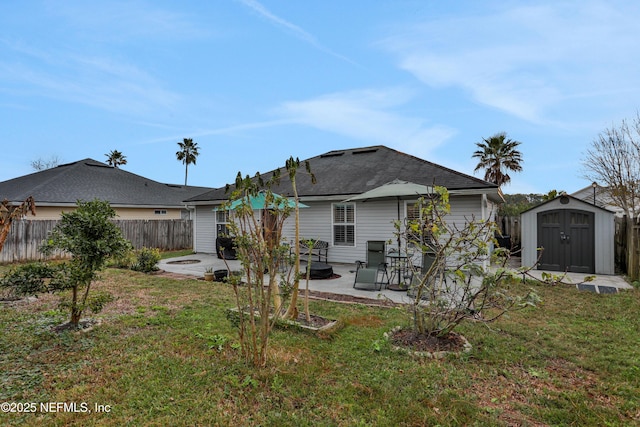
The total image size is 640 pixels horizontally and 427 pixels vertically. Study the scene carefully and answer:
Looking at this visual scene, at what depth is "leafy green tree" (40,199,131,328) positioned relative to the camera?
398 centimetres

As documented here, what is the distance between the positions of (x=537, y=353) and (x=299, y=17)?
10.5 metres

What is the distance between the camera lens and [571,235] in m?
8.89

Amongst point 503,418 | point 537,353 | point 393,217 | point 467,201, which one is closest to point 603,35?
point 467,201

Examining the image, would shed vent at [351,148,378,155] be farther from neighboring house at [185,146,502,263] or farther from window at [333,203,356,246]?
window at [333,203,356,246]

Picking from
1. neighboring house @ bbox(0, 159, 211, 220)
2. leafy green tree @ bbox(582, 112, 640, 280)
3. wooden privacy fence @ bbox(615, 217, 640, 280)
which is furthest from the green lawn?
neighboring house @ bbox(0, 159, 211, 220)

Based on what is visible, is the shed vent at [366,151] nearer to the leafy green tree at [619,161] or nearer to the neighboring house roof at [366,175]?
the neighboring house roof at [366,175]

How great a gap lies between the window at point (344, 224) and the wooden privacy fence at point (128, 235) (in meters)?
7.45

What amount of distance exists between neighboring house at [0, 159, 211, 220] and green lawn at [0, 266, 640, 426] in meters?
12.2

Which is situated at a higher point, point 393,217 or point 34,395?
point 393,217

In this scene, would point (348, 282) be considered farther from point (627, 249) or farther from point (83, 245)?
point (627, 249)

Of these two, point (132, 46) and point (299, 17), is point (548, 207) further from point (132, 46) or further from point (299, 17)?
point (132, 46)

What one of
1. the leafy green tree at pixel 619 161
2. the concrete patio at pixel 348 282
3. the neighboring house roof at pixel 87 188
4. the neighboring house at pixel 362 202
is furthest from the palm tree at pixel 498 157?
the neighboring house roof at pixel 87 188

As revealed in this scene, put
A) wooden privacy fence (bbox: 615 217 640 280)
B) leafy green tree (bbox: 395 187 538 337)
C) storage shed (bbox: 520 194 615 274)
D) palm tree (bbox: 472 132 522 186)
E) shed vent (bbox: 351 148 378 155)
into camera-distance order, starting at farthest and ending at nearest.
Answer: palm tree (bbox: 472 132 522 186), shed vent (bbox: 351 148 378 155), storage shed (bbox: 520 194 615 274), wooden privacy fence (bbox: 615 217 640 280), leafy green tree (bbox: 395 187 538 337)

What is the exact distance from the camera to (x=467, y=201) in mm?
8961
